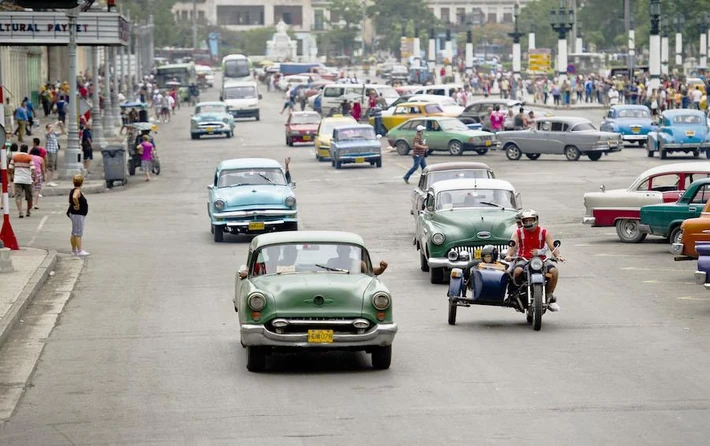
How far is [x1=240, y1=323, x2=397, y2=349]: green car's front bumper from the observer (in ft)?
50.9

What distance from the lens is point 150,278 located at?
984 inches

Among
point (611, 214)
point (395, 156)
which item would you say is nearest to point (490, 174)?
point (611, 214)

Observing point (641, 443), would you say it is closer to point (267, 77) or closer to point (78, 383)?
point (78, 383)

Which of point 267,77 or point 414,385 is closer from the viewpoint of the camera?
point 414,385

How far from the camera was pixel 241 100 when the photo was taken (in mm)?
80875

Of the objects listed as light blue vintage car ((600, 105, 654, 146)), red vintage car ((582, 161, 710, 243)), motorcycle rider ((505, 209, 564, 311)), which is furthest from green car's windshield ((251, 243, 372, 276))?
light blue vintage car ((600, 105, 654, 146))

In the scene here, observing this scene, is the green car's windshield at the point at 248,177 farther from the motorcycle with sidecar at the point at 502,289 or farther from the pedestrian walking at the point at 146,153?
the pedestrian walking at the point at 146,153

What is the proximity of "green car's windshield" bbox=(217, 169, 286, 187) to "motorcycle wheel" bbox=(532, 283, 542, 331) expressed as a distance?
13.0m

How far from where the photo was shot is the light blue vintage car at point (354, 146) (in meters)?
49.9

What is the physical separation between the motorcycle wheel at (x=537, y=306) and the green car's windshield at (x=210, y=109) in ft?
165

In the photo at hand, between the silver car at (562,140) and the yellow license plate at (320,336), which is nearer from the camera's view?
the yellow license plate at (320,336)

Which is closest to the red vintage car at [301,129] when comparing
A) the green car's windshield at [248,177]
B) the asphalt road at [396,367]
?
the green car's windshield at [248,177]

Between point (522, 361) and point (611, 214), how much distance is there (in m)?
13.2

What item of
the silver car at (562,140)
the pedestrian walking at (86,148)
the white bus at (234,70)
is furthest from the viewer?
the white bus at (234,70)
